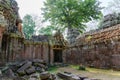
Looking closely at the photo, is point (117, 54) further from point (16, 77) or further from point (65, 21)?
point (65, 21)

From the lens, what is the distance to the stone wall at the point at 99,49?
1338 cm

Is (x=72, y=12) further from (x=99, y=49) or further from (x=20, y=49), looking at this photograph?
(x=20, y=49)

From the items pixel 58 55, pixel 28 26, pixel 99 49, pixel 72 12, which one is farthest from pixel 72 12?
pixel 99 49

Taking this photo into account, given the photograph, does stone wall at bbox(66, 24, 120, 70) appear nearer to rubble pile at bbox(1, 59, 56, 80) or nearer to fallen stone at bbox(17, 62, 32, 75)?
rubble pile at bbox(1, 59, 56, 80)

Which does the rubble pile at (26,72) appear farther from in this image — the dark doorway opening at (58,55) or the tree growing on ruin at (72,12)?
the tree growing on ruin at (72,12)

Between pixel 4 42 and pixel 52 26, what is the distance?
56.9 ft

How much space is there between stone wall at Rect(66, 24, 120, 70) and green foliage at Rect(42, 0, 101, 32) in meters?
10.0

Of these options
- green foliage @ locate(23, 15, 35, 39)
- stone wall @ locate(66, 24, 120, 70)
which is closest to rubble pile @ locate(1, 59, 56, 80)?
stone wall @ locate(66, 24, 120, 70)

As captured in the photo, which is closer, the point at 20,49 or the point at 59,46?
the point at 20,49

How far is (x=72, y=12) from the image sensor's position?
28438 mm

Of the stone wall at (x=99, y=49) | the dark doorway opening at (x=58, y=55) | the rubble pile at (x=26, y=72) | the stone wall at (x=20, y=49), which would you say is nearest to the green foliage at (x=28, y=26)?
the dark doorway opening at (x=58, y=55)

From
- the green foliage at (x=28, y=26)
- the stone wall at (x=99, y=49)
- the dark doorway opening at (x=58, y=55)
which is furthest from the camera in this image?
the green foliage at (x=28, y=26)

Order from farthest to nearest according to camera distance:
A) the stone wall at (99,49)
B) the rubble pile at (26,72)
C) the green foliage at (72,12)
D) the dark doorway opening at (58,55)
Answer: the green foliage at (72,12)
the dark doorway opening at (58,55)
the stone wall at (99,49)
the rubble pile at (26,72)

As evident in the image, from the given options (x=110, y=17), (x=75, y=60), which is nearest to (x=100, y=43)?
(x=75, y=60)
